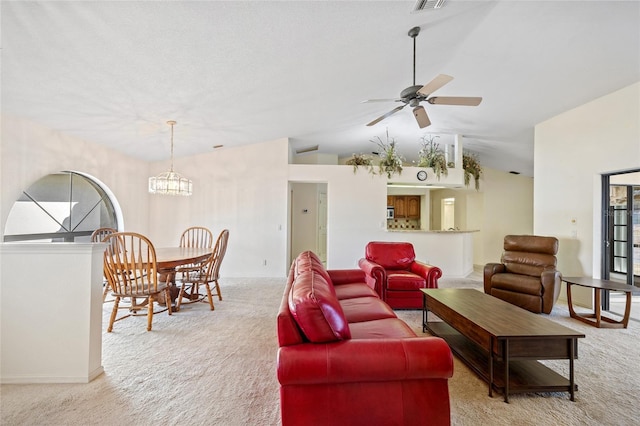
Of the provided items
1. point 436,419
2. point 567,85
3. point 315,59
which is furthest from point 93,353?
point 567,85

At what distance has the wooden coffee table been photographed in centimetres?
195

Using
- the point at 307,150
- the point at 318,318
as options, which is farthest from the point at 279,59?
the point at 307,150

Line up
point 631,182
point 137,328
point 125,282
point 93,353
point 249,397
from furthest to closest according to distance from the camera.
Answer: point 631,182 → point 137,328 → point 125,282 → point 93,353 → point 249,397

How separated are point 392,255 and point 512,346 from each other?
92.3 inches

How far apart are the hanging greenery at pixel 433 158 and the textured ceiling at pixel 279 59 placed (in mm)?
1341

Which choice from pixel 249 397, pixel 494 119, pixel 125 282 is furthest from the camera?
pixel 494 119

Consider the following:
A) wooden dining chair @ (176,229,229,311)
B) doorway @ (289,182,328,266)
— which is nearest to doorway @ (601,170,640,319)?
wooden dining chair @ (176,229,229,311)

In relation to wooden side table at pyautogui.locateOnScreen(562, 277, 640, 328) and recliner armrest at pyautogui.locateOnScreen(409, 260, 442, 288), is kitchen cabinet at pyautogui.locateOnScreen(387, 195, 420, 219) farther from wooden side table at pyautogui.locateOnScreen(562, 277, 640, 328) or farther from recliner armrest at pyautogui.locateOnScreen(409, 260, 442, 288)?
wooden side table at pyautogui.locateOnScreen(562, 277, 640, 328)

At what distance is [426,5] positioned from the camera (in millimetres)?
2578

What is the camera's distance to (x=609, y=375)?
89.8 inches

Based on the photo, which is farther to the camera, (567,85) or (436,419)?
(567,85)

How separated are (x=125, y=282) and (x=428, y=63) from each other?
4.29 metres

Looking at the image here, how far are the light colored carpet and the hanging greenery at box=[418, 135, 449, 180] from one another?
3758 millimetres

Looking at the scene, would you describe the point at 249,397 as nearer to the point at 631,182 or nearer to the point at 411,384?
the point at 411,384
